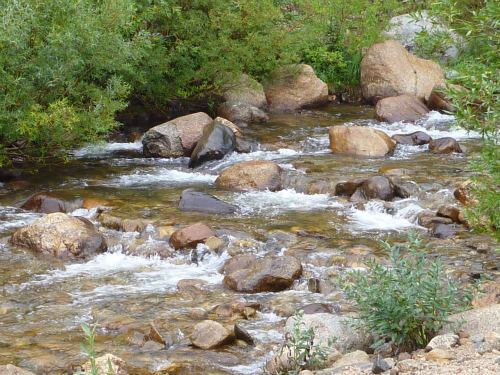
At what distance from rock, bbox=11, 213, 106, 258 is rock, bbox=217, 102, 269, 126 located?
8.44 metres

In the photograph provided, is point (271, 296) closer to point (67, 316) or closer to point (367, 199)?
point (67, 316)

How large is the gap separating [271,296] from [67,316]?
2.33m

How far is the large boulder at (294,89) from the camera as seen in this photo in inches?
816

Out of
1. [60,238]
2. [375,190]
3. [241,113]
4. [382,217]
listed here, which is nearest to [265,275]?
[60,238]

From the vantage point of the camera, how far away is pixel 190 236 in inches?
426

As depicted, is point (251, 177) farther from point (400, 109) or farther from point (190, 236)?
point (400, 109)

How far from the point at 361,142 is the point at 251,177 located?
3.20 meters

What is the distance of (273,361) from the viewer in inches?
264

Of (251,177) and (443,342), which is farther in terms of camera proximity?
(251,177)

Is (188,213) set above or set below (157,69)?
below

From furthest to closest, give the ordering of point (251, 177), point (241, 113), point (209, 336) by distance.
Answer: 1. point (241, 113)
2. point (251, 177)
3. point (209, 336)

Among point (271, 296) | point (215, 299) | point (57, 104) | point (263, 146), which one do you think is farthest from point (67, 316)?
point (263, 146)

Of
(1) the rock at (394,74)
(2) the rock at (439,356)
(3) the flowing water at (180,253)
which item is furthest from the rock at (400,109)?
(2) the rock at (439,356)

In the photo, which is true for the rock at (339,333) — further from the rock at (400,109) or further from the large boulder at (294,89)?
the large boulder at (294,89)
